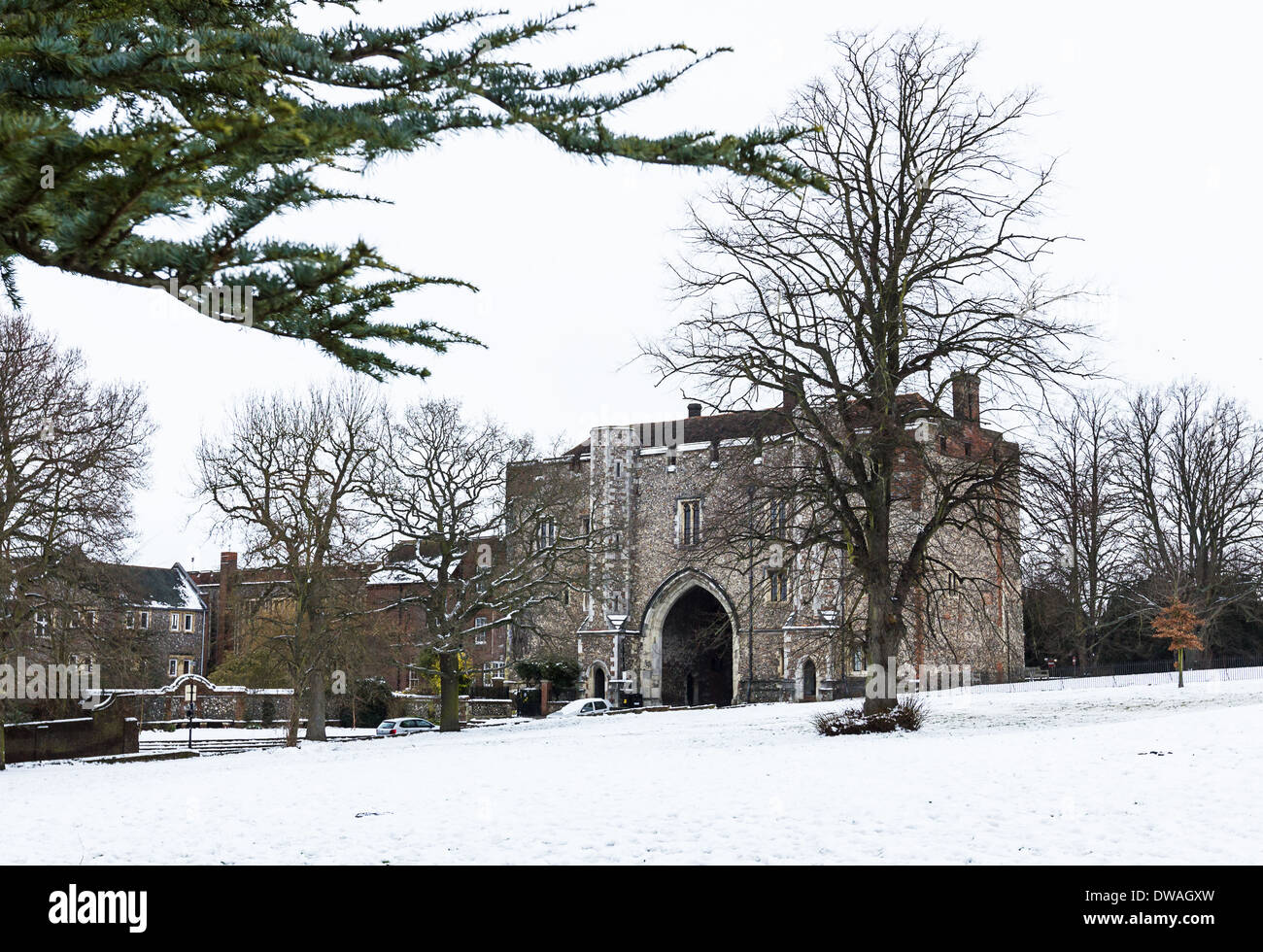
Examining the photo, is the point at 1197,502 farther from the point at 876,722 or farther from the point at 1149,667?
the point at 876,722

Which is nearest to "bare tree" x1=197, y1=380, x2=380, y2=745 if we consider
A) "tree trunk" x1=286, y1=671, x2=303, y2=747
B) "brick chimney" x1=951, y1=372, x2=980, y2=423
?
"tree trunk" x1=286, y1=671, x2=303, y2=747

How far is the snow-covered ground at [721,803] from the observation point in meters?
10.4

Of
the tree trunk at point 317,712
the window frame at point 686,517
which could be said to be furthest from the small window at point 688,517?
the tree trunk at point 317,712

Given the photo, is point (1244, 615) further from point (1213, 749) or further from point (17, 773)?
point (17, 773)

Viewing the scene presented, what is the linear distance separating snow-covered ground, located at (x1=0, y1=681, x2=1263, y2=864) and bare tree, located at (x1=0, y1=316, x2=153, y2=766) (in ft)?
17.5

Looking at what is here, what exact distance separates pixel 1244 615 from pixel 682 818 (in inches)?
1934

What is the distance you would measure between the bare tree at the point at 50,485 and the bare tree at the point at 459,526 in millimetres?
7885

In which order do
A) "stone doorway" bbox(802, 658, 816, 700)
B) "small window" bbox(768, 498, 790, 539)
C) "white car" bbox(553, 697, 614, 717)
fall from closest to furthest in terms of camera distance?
1. "small window" bbox(768, 498, 790, 539)
2. "white car" bbox(553, 697, 614, 717)
3. "stone doorway" bbox(802, 658, 816, 700)

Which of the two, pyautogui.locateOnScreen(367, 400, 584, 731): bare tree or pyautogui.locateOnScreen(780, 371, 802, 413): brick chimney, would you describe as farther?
pyautogui.locateOnScreen(367, 400, 584, 731): bare tree

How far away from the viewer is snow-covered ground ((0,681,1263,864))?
10.4m

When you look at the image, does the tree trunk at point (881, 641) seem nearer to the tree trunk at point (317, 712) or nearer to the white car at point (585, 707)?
the tree trunk at point (317, 712)

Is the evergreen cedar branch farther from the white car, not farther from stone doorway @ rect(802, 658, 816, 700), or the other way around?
stone doorway @ rect(802, 658, 816, 700)

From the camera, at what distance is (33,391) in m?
27.4
